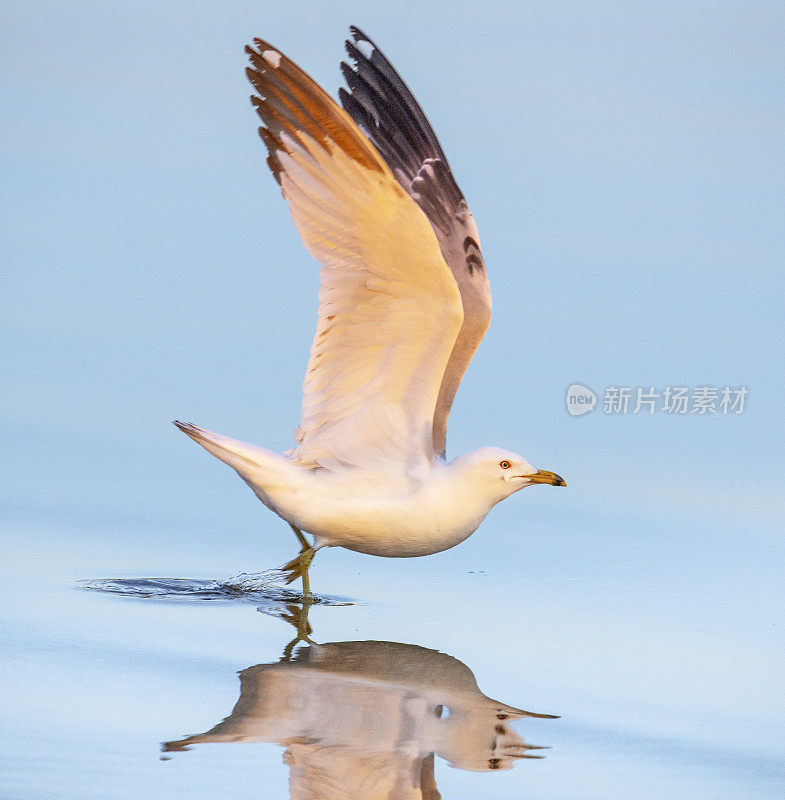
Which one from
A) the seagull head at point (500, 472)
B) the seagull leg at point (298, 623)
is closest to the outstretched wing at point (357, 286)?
the seagull head at point (500, 472)

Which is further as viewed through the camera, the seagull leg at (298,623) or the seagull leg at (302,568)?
the seagull leg at (302,568)

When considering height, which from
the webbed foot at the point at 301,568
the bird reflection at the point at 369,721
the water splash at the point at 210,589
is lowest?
the bird reflection at the point at 369,721

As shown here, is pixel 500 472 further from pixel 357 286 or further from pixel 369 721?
pixel 369 721

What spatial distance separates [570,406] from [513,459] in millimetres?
3185

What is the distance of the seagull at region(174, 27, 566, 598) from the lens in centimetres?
667

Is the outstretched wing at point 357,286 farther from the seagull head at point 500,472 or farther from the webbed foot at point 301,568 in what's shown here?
the webbed foot at point 301,568

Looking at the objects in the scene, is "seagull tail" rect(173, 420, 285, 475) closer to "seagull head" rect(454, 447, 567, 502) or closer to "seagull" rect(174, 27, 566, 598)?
"seagull" rect(174, 27, 566, 598)

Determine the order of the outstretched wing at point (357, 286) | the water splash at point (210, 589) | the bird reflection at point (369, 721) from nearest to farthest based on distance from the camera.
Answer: the bird reflection at point (369, 721)
the outstretched wing at point (357, 286)
the water splash at point (210, 589)

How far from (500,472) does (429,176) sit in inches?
67.0

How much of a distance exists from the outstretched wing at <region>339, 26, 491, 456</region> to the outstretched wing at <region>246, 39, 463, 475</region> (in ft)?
1.20

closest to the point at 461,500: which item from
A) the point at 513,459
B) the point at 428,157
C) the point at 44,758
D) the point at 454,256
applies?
the point at 513,459

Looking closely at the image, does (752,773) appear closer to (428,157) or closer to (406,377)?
(406,377)

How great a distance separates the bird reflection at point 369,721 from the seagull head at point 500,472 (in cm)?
133

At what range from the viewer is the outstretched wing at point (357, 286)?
661 cm
